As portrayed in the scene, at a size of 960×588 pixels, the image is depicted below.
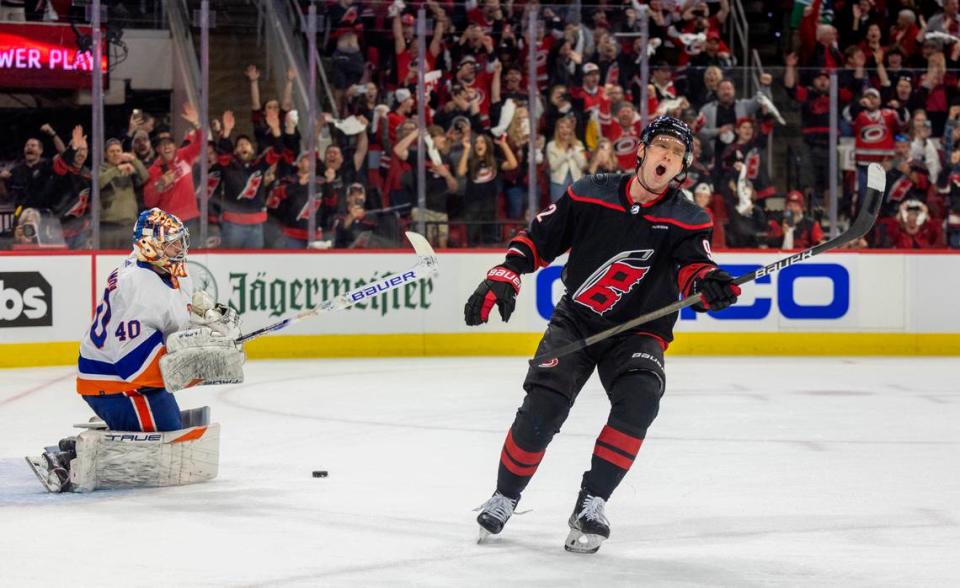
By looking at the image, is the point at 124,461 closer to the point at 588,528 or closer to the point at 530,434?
the point at 530,434

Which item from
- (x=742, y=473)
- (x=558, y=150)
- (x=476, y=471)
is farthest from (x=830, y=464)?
(x=558, y=150)

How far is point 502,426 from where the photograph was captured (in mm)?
6859

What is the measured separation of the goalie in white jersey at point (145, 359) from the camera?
5.06 meters

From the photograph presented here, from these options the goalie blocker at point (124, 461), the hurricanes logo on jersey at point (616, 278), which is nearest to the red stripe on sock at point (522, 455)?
the hurricanes logo on jersey at point (616, 278)

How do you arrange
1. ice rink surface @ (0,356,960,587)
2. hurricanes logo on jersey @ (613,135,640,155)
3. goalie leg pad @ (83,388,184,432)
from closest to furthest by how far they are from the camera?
ice rink surface @ (0,356,960,587) → goalie leg pad @ (83,388,184,432) → hurricanes logo on jersey @ (613,135,640,155)

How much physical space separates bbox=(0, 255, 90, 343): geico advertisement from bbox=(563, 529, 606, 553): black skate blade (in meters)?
6.37

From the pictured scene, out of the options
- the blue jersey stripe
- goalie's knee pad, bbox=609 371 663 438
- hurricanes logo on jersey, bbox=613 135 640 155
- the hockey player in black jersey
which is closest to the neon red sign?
hurricanes logo on jersey, bbox=613 135 640 155

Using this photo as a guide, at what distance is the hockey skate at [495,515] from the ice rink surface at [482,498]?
2.2 inches

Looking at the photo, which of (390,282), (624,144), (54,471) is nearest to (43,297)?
(624,144)

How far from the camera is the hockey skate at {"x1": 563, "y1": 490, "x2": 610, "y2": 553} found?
401 cm

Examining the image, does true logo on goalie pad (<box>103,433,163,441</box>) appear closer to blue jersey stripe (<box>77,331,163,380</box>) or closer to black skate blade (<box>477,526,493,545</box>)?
blue jersey stripe (<box>77,331,163,380</box>)

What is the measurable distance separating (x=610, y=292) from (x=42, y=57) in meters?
7.40

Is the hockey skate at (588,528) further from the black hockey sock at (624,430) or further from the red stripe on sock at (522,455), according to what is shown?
the red stripe on sock at (522,455)

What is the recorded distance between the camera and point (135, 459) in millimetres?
5113
